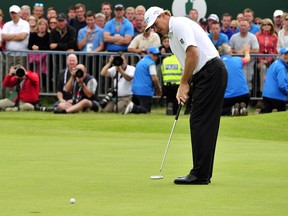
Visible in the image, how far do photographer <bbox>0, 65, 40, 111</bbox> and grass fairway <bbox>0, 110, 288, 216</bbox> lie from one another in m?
2.82

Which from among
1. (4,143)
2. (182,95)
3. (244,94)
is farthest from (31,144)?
(244,94)

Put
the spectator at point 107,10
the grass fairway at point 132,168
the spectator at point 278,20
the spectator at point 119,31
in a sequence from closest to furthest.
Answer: the grass fairway at point 132,168 → the spectator at point 119,31 → the spectator at point 278,20 → the spectator at point 107,10

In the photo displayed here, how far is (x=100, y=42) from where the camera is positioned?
24422 mm

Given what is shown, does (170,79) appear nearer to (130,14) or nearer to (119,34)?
(119,34)

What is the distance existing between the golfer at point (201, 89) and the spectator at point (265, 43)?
13421 millimetres

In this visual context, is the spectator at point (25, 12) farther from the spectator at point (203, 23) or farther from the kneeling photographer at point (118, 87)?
the spectator at point (203, 23)

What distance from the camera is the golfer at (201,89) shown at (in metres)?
9.99

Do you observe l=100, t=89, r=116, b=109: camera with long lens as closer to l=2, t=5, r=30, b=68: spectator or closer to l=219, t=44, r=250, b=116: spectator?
l=2, t=5, r=30, b=68: spectator

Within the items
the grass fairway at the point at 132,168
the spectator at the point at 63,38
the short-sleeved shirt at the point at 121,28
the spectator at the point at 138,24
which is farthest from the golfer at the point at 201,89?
the spectator at the point at 63,38

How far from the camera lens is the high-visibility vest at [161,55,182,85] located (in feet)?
73.9

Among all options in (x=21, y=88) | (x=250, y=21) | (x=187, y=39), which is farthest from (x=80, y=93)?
(x=187, y=39)

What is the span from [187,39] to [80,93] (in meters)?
13.1

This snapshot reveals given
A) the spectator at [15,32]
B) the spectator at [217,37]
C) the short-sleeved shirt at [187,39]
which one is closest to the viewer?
the short-sleeved shirt at [187,39]

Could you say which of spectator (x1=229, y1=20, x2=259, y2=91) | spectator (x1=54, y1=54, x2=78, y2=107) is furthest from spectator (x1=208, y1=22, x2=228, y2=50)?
spectator (x1=54, y1=54, x2=78, y2=107)
